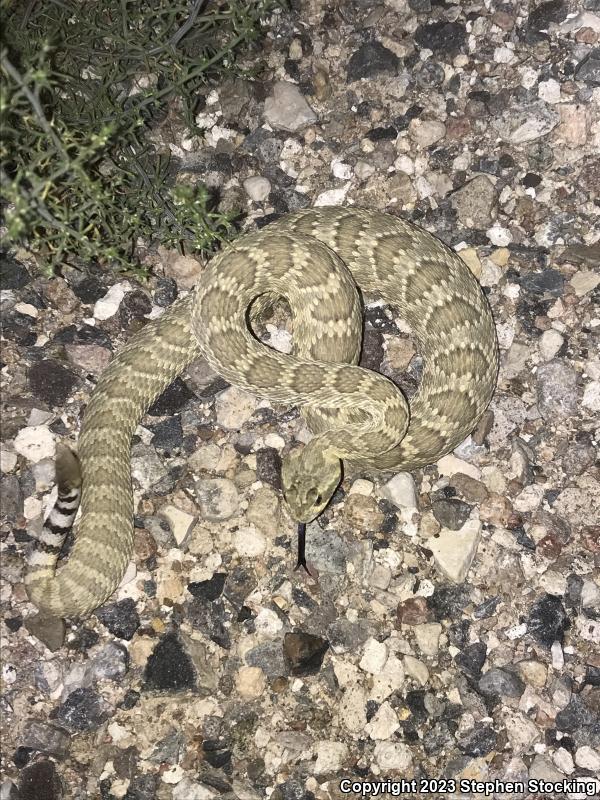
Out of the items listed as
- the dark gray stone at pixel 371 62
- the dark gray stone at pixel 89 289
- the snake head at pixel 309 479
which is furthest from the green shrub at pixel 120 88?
the snake head at pixel 309 479

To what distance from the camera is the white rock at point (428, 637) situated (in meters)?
5.29

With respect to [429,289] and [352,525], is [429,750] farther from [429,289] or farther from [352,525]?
[429,289]

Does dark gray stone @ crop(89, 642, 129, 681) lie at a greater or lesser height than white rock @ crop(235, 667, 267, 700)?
greater

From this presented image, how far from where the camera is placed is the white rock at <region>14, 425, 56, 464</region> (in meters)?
5.62

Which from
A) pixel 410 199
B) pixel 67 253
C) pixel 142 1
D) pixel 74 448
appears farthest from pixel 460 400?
pixel 142 1

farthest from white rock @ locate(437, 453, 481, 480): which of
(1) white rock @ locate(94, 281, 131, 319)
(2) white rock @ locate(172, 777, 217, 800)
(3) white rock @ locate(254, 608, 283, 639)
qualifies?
(1) white rock @ locate(94, 281, 131, 319)

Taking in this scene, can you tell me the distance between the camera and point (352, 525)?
222 inches

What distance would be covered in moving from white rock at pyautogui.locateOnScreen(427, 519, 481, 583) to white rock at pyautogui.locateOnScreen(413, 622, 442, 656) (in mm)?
369

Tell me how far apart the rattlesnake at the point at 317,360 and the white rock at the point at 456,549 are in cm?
57

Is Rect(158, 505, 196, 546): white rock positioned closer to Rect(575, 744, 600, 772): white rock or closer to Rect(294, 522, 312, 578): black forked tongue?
Rect(294, 522, 312, 578): black forked tongue

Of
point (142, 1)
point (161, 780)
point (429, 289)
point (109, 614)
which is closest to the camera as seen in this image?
point (161, 780)

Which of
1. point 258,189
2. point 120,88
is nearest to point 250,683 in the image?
point 258,189

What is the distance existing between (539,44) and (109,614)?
6.00 meters

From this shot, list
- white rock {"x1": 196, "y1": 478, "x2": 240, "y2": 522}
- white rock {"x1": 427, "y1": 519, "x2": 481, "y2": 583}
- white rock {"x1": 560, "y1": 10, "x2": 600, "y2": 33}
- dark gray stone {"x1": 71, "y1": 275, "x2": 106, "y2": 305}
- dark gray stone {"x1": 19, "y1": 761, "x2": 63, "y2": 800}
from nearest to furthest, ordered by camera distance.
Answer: dark gray stone {"x1": 19, "y1": 761, "x2": 63, "y2": 800} → white rock {"x1": 427, "y1": 519, "x2": 481, "y2": 583} → white rock {"x1": 196, "y1": 478, "x2": 240, "y2": 522} → dark gray stone {"x1": 71, "y1": 275, "x2": 106, "y2": 305} → white rock {"x1": 560, "y1": 10, "x2": 600, "y2": 33}
